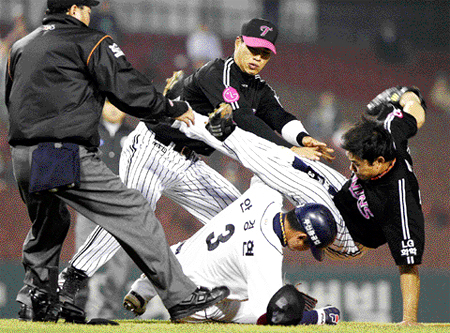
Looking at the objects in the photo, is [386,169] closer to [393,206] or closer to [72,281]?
[393,206]

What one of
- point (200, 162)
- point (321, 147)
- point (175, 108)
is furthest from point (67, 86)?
point (321, 147)

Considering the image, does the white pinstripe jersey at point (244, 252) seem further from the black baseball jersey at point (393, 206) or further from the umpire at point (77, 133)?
the black baseball jersey at point (393, 206)

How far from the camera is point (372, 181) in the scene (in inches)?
183

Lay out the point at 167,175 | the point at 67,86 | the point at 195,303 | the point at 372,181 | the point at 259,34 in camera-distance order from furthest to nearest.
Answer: the point at 167,175 < the point at 259,34 < the point at 372,181 < the point at 195,303 < the point at 67,86

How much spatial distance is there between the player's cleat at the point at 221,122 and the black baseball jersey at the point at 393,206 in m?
0.89

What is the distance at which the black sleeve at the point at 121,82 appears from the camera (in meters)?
3.92

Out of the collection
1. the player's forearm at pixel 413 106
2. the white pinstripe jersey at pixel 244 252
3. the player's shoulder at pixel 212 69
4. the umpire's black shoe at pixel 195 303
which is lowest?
the umpire's black shoe at pixel 195 303

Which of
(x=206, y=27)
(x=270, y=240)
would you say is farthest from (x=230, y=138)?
(x=206, y=27)

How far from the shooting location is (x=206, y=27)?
14.1 m

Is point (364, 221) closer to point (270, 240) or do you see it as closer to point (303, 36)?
point (270, 240)

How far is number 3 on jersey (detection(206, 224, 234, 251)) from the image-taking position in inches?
175

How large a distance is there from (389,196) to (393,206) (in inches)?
2.9

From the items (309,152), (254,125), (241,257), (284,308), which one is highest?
(254,125)

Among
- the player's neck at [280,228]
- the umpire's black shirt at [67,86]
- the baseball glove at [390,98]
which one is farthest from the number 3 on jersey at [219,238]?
the baseball glove at [390,98]
